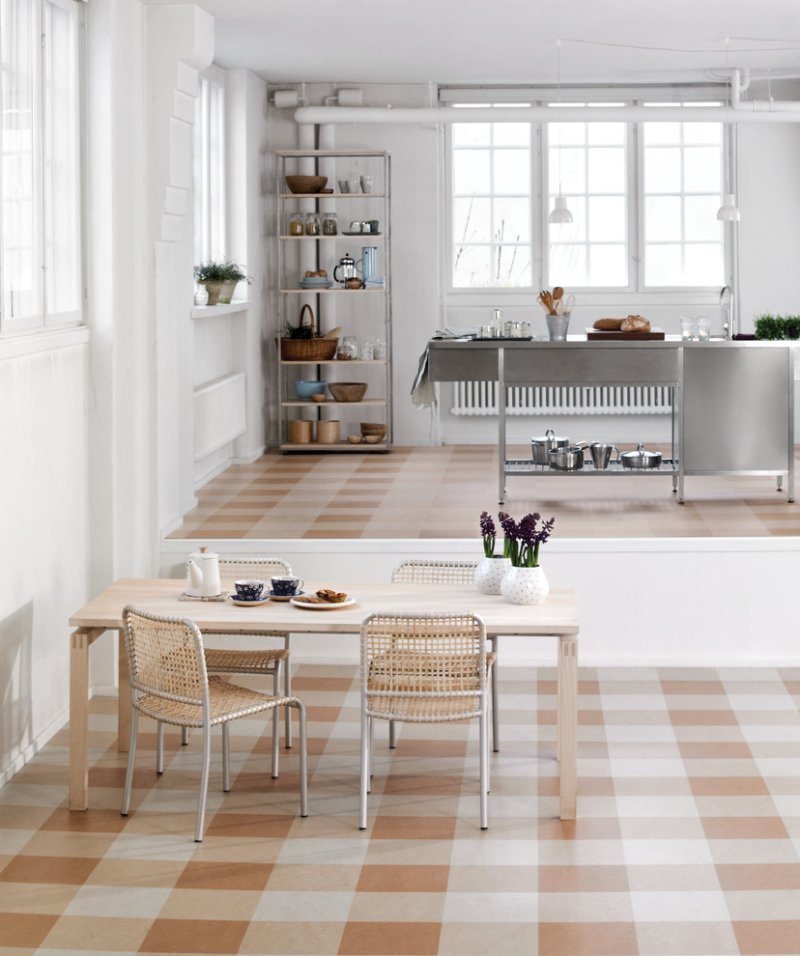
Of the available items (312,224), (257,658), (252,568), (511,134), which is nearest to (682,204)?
(511,134)

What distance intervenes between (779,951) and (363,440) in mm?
7985

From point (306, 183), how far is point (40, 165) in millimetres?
5642

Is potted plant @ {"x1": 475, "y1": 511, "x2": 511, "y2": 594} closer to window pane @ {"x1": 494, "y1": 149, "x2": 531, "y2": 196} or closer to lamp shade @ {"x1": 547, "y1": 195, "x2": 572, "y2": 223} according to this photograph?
lamp shade @ {"x1": 547, "y1": 195, "x2": 572, "y2": 223}

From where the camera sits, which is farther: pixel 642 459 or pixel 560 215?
pixel 560 215

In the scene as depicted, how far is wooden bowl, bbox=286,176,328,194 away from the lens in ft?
38.0

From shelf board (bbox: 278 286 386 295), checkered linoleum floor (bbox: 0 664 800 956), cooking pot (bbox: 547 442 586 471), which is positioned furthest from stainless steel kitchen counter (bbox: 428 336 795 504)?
shelf board (bbox: 278 286 386 295)

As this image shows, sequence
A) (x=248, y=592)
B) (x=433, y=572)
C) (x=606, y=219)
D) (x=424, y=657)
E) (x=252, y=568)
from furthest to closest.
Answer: (x=606, y=219), (x=252, y=568), (x=433, y=572), (x=248, y=592), (x=424, y=657)

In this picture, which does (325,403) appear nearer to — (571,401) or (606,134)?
(571,401)

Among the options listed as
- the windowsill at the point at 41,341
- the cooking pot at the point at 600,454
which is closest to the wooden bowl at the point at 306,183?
the cooking pot at the point at 600,454

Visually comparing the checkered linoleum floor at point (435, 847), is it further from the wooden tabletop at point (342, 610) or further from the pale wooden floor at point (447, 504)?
the pale wooden floor at point (447, 504)

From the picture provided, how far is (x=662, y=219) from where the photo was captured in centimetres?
1222

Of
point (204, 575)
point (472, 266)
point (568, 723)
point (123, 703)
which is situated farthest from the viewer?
point (472, 266)

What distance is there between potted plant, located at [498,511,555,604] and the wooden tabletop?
0.14ft

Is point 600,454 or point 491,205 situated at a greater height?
point 491,205
